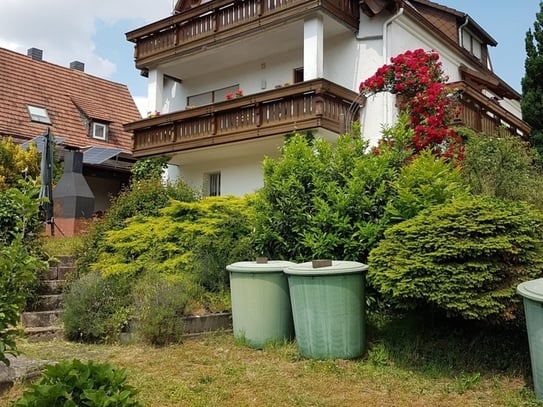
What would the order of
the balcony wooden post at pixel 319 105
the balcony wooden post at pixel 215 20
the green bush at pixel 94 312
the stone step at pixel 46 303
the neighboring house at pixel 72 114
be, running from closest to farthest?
the green bush at pixel 94 312
the stone step at pixel 46 303
the balcony wooden post at pixel 319 105
the balcony wooden post at pixel 215 20
the neighboring house at pixel 72 114

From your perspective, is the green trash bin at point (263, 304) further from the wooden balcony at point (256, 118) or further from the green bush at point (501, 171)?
the wooden balcony at point (256, 118)

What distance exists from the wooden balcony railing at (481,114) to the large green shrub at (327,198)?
20.9 feet

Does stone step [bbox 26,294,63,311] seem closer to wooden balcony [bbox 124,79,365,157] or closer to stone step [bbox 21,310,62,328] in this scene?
stone step [bbox 21,310,62,328]

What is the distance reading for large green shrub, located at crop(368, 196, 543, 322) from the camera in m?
5.04

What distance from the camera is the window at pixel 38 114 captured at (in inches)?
845

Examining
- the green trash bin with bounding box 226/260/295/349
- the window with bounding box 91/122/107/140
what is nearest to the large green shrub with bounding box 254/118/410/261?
the green trash bin with bounding box 226/260/295/349

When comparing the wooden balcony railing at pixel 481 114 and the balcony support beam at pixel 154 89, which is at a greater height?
the balcony support beam at pixel 154 89

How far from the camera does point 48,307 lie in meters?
8.26

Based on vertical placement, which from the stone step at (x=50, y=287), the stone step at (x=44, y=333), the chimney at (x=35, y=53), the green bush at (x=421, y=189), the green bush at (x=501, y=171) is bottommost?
the stone step at (x=44, y=333)

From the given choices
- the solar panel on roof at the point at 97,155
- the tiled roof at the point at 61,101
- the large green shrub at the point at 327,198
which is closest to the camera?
the large green shrub at the point at 327,198

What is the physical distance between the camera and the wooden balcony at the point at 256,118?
41.6ft

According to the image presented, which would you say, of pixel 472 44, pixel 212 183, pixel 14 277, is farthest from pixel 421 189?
pixel 472 44

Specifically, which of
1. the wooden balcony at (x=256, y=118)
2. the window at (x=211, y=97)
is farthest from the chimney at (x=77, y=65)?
the wooden balcony at (x=256, y=118)

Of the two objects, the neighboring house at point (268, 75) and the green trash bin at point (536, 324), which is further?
the neighboring house at point (268, 75)
